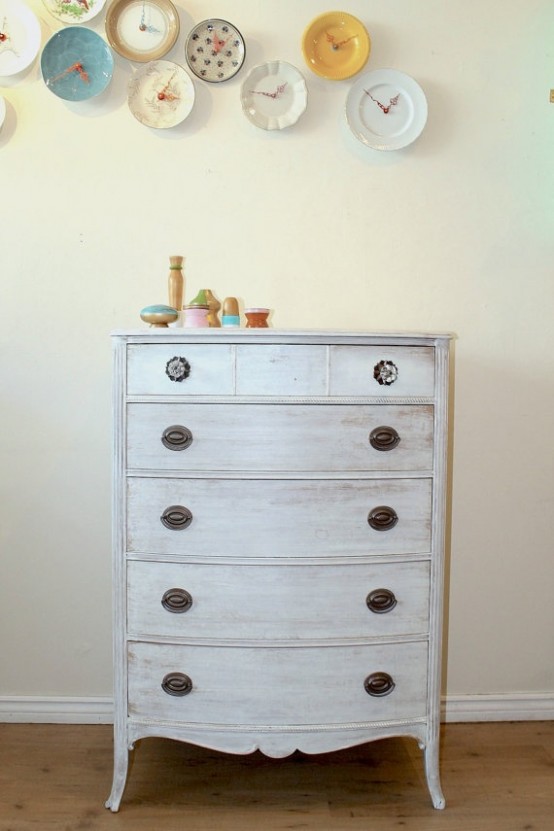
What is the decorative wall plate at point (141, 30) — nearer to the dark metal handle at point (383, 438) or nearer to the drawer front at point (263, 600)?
the dark metal handle at point (383, 438)

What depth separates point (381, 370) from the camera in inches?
72.2

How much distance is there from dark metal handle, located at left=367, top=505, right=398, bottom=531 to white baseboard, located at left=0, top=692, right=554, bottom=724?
949mm

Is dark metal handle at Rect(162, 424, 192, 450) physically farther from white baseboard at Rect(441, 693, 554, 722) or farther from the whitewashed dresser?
white baseboard at Rect(441, 693, 554, 722)

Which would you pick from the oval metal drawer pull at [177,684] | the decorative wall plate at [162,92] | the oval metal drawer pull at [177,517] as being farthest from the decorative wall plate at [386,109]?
the oval metal drawer pull at [177,684]

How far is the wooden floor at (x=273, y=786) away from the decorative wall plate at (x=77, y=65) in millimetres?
2056

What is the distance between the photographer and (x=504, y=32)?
234 cm

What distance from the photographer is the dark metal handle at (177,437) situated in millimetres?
1832

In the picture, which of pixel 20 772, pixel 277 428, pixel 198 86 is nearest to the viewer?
pixel 277 428

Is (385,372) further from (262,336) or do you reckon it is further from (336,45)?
(336,45)

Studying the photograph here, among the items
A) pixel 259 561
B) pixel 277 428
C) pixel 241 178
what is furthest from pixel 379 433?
pixel 241 178

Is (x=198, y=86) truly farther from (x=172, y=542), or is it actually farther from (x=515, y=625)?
(x=515, y=625)

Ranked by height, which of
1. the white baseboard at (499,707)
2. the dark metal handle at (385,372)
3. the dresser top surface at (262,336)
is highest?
the dresser top surface at (262,336)

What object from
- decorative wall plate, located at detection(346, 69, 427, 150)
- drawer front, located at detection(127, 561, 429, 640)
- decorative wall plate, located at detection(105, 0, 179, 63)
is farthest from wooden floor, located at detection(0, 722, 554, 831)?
decorative wall plate, located at detection(105, 0, 179, 63)

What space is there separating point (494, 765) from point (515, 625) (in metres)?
0.48
